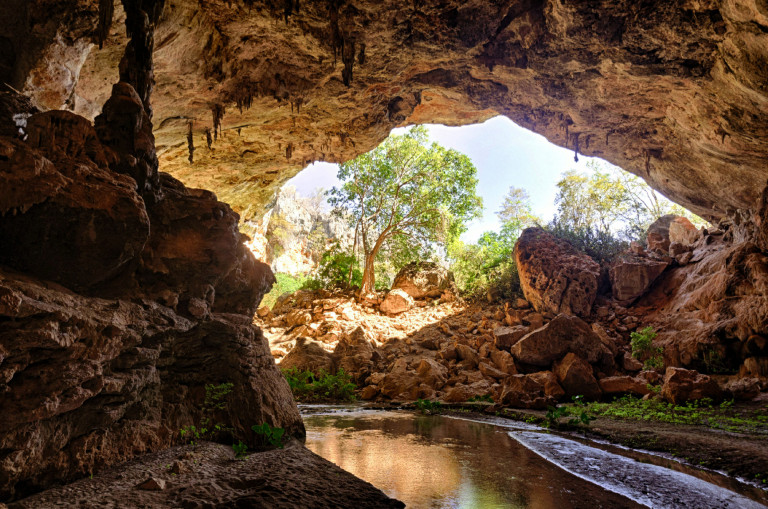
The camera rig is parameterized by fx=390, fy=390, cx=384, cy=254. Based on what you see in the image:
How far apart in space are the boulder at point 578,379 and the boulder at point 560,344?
23.8 inches

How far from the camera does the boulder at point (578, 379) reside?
408 inches

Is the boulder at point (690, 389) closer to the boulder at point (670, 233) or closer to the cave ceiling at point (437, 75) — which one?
the cave ceiling at point (437, 75)

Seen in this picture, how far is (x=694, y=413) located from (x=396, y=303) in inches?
546

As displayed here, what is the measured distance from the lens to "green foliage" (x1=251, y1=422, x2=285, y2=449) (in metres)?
5.14

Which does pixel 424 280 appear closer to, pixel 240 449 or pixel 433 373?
pixel 433 373

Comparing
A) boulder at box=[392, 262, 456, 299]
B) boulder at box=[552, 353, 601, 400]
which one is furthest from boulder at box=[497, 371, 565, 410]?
boulder at box=[392, 262, 456, 299]

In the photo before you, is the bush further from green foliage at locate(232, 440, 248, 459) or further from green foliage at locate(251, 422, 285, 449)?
green foliage at locate(232, 440, 248, 459)

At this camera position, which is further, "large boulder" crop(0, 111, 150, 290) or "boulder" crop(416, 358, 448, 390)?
"boulder" crop(416, 358, 448, 390)

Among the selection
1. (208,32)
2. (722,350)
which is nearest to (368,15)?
(208,32)

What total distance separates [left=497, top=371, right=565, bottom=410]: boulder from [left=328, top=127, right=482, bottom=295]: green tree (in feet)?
38.4

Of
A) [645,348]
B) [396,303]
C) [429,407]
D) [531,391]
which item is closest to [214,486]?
[429,407]

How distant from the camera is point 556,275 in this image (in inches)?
606

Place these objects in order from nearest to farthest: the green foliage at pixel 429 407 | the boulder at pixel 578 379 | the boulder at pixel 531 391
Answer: the boulder at pixel 531 391
the green foliage at pixel 429 407
the boulder at pixel 578 379

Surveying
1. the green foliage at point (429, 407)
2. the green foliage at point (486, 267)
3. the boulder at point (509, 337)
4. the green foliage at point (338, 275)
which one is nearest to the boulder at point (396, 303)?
the green foliage at point (338, 275)
